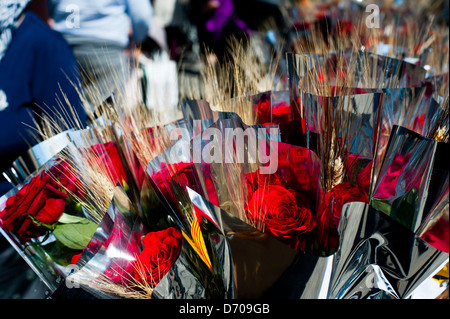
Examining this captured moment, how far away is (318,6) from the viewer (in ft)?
7.82

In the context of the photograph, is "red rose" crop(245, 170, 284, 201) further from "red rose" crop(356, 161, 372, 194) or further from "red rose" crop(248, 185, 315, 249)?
"red rose" crop(356, 161, 372, 194)

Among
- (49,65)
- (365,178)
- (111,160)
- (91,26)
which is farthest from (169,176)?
(91,26)

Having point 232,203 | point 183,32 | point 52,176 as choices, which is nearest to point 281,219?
point 232,203

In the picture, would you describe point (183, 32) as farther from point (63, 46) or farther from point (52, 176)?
point (52, 176)

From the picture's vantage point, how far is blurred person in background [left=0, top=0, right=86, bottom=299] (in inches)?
44.1

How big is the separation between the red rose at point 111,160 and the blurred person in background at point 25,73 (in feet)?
1.57

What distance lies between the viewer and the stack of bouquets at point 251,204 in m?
0.51

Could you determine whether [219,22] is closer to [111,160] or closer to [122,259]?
[111,160]

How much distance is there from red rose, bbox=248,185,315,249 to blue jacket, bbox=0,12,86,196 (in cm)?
77

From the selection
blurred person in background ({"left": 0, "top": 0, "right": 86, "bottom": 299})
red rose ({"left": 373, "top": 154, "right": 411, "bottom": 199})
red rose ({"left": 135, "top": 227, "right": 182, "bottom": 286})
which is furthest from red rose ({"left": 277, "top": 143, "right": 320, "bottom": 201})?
blurred person in background ({"left": 0, "top": 0, "right": 86, "bottom": 299})

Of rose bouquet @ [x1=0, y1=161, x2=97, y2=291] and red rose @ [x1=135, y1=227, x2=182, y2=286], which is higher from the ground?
rose bouquet @ [x1=0, y1=161, x2=97, y2=291]

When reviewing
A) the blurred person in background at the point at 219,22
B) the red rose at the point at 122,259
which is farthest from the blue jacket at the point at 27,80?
the blurred person in background at the point at 219,22

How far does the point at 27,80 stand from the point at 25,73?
3 cm
